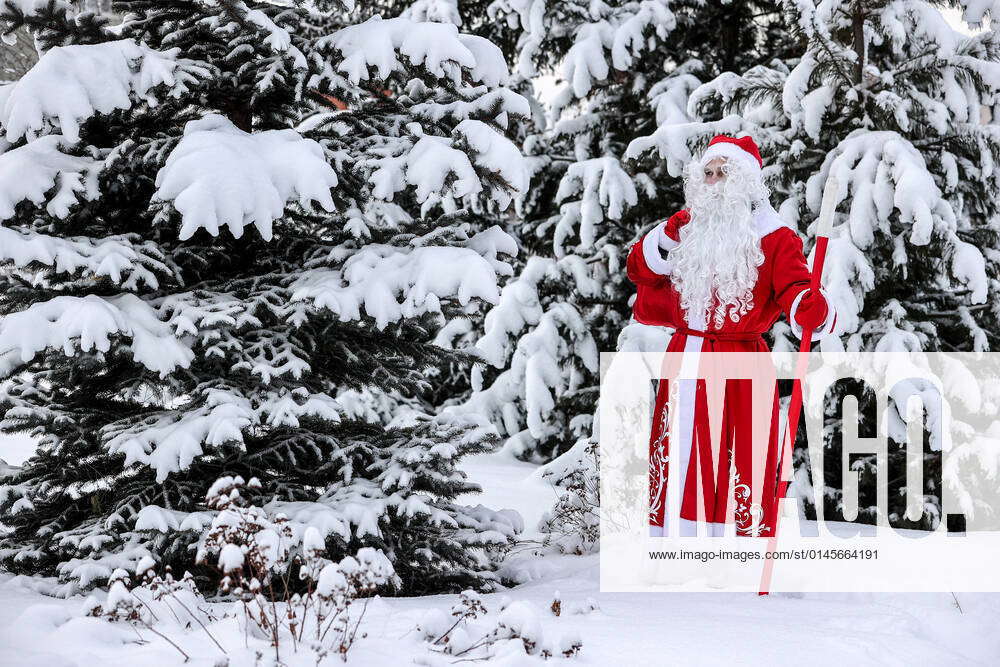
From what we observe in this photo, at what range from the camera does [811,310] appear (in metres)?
3.24

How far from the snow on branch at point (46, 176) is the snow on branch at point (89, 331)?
0.40 metres

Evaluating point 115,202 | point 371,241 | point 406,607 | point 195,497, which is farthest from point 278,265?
point 406,607

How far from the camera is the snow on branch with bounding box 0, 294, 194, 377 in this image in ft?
9.80

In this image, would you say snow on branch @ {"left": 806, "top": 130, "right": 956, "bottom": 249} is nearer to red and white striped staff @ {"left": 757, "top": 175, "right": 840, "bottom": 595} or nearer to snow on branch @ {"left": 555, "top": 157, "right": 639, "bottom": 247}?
red and white striped staff @ {"left": 757, "top": 175, "right": 840, "bottom": 595}

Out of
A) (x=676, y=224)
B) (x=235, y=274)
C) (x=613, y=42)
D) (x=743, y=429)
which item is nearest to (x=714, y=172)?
(x=676, y=224)

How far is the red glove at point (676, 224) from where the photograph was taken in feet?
12.5

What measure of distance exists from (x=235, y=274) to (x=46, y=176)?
1007 mm

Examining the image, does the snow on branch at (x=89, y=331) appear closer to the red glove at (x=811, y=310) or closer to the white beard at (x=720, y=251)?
the white beard at (x=720, y=251)

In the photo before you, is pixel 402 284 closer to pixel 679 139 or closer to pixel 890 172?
pixel 679 139

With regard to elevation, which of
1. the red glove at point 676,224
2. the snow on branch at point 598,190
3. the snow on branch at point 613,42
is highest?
the snow on branch at point 613,42

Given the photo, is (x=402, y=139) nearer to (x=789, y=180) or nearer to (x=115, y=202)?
(x=115, y=202)

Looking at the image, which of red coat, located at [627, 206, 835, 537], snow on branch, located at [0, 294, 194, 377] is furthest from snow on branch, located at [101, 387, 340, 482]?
red coat, located at [627, 206, 835, 537]

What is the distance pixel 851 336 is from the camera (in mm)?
5188

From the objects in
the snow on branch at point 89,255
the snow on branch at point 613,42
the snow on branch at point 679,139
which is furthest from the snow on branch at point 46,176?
the snow on branch at point 613,42
